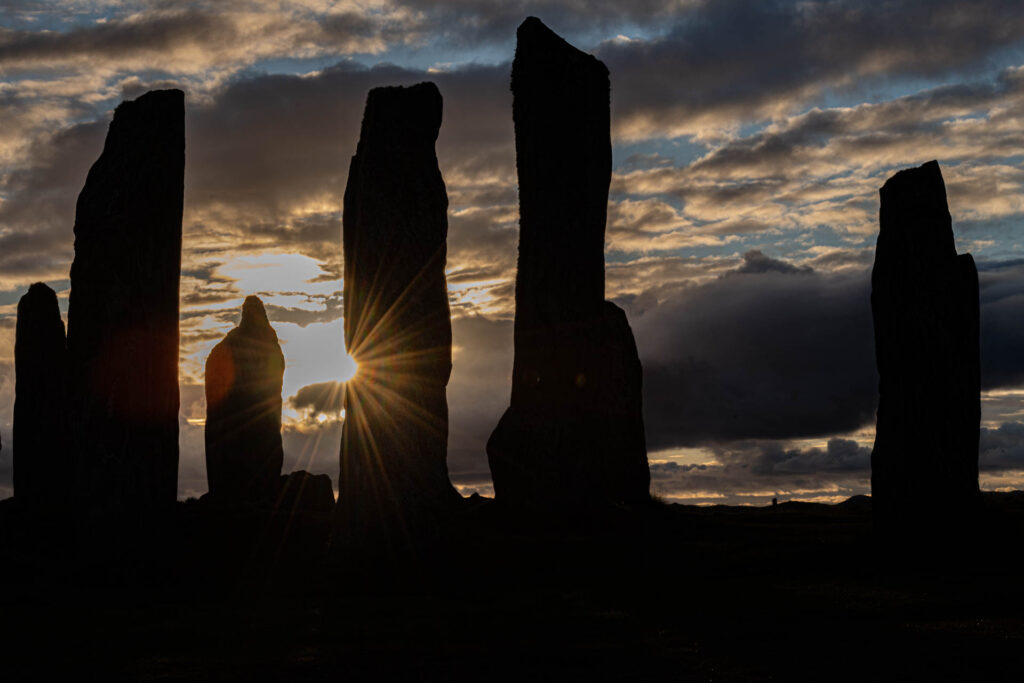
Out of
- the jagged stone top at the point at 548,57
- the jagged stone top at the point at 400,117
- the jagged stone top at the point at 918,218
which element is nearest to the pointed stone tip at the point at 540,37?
the jagged stone top at the point at 548,57

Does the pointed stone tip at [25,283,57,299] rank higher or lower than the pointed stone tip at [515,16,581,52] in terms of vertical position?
lower

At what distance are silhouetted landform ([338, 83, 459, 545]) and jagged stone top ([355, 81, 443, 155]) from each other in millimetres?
15

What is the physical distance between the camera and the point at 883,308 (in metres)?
17.6

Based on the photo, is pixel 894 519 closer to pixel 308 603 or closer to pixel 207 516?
pixel 308 603

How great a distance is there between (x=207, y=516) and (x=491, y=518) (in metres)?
5.19

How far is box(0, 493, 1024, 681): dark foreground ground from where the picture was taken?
31.8 ft

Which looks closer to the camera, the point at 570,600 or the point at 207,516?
the point at 570,600

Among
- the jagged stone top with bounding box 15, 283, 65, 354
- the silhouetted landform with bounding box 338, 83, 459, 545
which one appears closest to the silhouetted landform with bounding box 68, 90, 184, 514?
the silhouetted landform with bounding box 338, 83, 459, 545

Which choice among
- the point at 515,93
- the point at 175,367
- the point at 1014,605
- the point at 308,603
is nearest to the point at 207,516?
the point at 175,367

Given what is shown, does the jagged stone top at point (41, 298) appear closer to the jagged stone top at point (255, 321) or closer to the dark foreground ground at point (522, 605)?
the jagged stone top at point (255, 321)

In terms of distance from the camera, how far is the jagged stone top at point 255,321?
3066 cm

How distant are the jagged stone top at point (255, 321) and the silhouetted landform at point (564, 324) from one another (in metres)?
9.64

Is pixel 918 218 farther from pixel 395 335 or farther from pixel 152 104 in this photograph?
pixel 152 104

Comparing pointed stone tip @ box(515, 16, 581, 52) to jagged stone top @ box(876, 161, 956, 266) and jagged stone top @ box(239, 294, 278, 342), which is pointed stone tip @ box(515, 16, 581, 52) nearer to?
jagged stone top @ box(876, 161, 956, 266)
